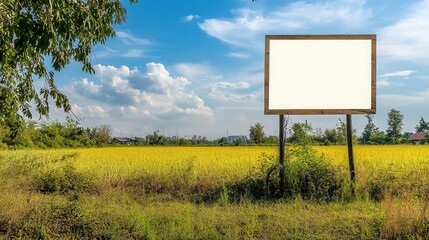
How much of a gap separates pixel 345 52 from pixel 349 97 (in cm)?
100

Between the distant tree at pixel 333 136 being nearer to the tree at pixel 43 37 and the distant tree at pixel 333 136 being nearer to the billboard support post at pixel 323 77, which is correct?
the billboard support post at pixel 323 77

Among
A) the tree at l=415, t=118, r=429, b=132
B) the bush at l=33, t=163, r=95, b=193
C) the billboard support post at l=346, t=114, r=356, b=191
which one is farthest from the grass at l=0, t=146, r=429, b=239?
the tree at l=415, t=118, r=429, b=132

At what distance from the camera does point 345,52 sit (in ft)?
28.6

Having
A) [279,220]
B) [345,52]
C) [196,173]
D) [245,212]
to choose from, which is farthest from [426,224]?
Answer: [196,173]

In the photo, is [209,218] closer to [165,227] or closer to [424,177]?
[165,227]

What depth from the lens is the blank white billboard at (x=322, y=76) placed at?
8562 mm

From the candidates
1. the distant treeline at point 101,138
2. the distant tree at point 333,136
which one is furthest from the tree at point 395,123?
the distant tree at point 333,136

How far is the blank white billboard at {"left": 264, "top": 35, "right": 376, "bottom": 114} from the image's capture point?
8.56m

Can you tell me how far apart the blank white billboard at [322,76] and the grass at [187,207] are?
5.00ft

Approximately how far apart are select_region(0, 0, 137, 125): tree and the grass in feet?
6.59

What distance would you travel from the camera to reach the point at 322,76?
8641 millimetres

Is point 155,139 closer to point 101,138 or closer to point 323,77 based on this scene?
point 101,138

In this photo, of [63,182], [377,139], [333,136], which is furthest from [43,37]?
[377,139]

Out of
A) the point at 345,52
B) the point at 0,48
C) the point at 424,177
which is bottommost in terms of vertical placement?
the point at 424,177
